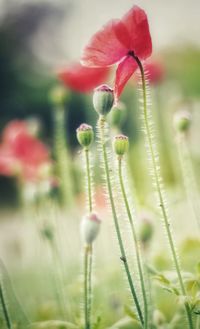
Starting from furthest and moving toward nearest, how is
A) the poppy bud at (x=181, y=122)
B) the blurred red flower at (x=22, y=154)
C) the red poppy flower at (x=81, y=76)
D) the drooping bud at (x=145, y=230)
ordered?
the blurred red flower at (x=22, y=154) → the red poppy flower at (x=81, y=76) → the poppy bud at (x=181, y=122) → the drooping bud at (x=145, y=230)

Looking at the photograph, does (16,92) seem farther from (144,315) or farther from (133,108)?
(144,315)

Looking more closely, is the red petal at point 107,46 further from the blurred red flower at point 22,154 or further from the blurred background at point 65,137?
the blurred red flower at point 22,154

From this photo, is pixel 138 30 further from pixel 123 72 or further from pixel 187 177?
pixel 187 177

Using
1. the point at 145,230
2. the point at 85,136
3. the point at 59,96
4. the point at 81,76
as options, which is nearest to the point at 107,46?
the point at 85,136

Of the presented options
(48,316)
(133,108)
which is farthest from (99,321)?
(133,108)

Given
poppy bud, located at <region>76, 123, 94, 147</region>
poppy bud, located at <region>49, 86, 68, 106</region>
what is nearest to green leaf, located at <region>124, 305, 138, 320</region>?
poppy bud, located at <region>76, 123, 94, 147</region>

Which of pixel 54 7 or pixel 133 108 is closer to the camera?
pixel 133 108

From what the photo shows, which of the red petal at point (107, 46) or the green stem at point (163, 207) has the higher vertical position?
the red petal at point (107, 46)

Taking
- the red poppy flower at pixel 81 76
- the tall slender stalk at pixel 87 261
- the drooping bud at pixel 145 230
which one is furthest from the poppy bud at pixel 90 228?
the red poppy flower at pixel 81 76
